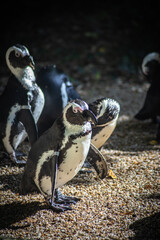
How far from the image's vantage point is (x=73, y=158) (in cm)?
171

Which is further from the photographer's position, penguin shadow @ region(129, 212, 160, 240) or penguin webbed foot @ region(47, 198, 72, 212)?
penguin webbed foot @ region(47, 198, 72, 212)

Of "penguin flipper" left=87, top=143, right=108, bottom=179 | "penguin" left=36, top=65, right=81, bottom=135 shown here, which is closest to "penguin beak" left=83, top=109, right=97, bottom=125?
"penguin flipper" left=87, top=143, right=108, bottom=179

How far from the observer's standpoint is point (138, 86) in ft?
14.4

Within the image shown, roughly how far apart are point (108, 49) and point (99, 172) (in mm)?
3666

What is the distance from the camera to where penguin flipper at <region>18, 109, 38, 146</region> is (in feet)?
6.50

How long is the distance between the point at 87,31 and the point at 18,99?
13.0ft

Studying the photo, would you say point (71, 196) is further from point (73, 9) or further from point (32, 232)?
point (73, 9)

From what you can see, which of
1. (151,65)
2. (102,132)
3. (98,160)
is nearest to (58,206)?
(98,160)

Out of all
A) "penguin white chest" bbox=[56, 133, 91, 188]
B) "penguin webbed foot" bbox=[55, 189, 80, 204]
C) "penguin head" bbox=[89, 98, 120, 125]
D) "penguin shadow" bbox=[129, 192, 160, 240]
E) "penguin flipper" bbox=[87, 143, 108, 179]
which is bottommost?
"penguin shadow" bbox=[129, 192, 160, 240]

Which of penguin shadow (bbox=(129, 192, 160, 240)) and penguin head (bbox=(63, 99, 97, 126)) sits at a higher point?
penguin head (bbox=(63, 99, 97, 126))

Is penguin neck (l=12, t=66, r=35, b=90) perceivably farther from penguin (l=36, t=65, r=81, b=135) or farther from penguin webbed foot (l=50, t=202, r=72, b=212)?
penguin webbed foot (l=50, t=202, r=72, b=212)

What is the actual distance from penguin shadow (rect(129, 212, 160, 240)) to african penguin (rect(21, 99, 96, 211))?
39 cm

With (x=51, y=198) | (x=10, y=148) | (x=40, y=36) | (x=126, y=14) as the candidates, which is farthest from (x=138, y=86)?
(x=51, y=198)

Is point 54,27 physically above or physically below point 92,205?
above
